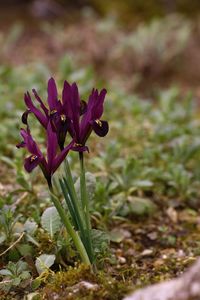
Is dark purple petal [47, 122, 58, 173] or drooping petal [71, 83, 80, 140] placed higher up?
drooping petal [71, 83, 80, 140]

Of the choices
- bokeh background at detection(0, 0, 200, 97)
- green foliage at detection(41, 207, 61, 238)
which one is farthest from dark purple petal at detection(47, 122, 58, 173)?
bokeh background at detection(0, 0, 200, 97)

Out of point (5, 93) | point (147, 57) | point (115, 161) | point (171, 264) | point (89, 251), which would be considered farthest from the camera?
point (147, 57)

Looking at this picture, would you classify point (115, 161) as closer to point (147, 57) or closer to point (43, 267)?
point (43, 267)

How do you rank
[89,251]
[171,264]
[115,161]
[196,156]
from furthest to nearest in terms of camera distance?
1. [196,156]
2. [115,161]
3. [171,264]
4. [89,251]

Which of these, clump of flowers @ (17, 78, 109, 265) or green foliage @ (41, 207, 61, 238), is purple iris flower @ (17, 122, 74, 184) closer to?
clump of flowers @ (17, 78, 109, 265)

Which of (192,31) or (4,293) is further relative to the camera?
(192,31)

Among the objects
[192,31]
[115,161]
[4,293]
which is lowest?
[4,293]

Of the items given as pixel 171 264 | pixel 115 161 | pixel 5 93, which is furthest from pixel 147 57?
pixel 171 264

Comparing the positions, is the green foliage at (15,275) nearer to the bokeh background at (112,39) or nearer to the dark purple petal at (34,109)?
the dark purple petal at (34,109)
